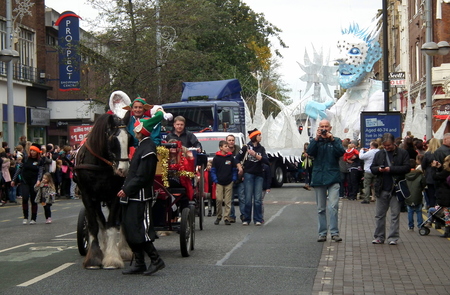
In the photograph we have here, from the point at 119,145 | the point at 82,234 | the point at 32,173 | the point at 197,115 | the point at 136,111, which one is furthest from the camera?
the point at 197,115

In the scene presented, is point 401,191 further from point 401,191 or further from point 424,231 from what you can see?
point 424,231

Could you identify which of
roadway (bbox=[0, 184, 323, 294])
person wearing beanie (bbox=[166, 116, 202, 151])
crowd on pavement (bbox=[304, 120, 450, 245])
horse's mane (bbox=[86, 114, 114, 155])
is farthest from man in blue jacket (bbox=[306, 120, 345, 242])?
horse's mane (bbox=[86, 114, 114, 155])

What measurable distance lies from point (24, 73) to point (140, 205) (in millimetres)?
35022

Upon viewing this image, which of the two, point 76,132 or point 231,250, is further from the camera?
point 76,132

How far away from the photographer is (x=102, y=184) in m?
9.91

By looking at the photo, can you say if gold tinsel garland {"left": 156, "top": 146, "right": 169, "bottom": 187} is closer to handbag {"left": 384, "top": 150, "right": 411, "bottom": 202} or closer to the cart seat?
the cart seat

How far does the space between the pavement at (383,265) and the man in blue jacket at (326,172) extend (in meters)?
0.34

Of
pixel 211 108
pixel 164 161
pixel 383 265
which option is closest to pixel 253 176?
pixel 164 161

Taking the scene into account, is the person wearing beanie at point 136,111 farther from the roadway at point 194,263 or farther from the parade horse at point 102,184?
the roadway at point 194,263

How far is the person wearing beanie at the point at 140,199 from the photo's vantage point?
29.6ft

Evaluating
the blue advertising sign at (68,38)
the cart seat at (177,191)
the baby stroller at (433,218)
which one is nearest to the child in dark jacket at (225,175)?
the baby stroller at (433,218)

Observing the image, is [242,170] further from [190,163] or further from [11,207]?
[11,207]

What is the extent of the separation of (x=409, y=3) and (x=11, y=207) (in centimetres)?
3435

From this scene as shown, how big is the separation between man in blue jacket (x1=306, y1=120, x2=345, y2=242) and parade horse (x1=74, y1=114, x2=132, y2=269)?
12.9 feet
